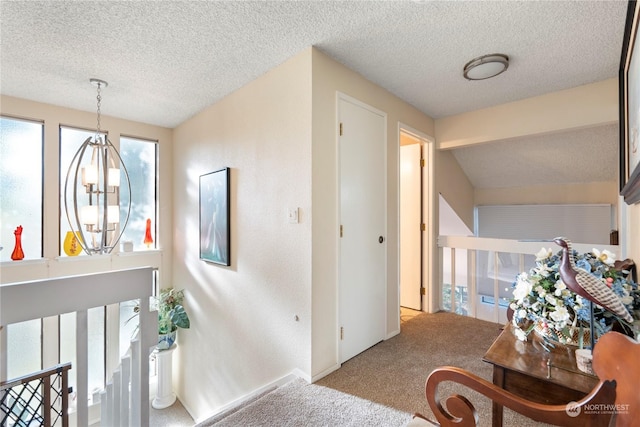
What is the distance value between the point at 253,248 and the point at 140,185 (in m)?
2.24

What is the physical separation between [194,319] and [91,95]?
Result: 2670mm

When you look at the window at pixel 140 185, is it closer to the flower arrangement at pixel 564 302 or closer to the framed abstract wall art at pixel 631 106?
the flower arrangement at pixel 564 302

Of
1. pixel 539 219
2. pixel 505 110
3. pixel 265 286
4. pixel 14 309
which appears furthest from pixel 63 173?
pixel 539 219

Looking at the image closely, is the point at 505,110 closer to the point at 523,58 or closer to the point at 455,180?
the point at 523,58

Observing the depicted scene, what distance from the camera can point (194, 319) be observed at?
3.53 m

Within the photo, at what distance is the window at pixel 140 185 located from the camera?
12.1ft

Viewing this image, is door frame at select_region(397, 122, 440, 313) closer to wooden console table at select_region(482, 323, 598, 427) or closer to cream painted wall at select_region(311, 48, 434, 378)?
cream painted wall at select_region(311, 48, 434, 378)

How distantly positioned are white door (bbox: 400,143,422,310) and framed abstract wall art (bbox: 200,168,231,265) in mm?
2063

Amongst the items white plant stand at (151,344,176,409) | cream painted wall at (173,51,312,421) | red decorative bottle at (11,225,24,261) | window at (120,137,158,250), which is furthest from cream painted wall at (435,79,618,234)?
red decorative bottle at (11,225,24,261)

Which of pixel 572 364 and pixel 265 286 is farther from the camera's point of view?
pixel 265 286

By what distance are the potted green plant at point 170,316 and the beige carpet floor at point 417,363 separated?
7.52 ft

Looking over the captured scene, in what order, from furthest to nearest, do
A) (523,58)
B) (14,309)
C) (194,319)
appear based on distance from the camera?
(194,319) < (523,58) < (14,309)

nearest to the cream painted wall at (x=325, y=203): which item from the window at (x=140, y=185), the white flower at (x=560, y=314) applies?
the white flower at (x=560, y=314)

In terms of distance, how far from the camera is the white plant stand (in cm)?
366
